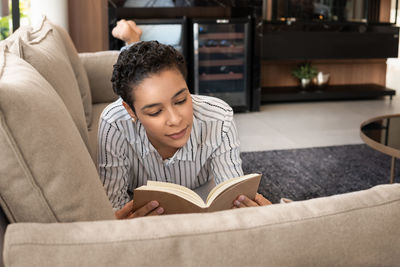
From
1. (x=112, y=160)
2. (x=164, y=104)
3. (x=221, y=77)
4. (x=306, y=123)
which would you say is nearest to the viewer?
(x=164, y=104)

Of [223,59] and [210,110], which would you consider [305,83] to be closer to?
[223,59]

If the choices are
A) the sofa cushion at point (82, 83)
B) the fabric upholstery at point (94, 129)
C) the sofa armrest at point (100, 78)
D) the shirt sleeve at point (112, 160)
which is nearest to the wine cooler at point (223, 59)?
the sofa armrest at point (100, 78)

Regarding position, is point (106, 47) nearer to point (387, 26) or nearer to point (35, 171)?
point (387, 26)

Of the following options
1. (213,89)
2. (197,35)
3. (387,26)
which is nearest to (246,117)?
(213,89)

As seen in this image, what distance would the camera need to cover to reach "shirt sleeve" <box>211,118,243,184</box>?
4.90ft

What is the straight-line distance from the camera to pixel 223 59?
5.02m

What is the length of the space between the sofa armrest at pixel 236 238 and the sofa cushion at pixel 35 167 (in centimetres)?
14

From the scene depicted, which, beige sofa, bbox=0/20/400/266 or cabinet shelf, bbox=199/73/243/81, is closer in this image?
beige sofa, bbox=0/20/400/266

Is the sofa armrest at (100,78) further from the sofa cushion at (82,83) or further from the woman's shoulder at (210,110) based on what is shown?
the woman's shoulder at (210,110)

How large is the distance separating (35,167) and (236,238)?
34 centimetres

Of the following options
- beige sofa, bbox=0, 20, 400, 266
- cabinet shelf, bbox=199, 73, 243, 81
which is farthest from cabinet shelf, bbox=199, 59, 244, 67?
beige sofa, bbox=0, 20, 400, 266

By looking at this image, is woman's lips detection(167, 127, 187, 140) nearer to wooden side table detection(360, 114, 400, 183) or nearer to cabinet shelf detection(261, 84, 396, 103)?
wooden side table detection(360, 114, 400, 183)

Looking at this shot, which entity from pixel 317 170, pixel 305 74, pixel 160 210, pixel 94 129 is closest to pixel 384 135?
pixel 317 170

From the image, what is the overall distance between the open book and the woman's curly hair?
0.94ft
